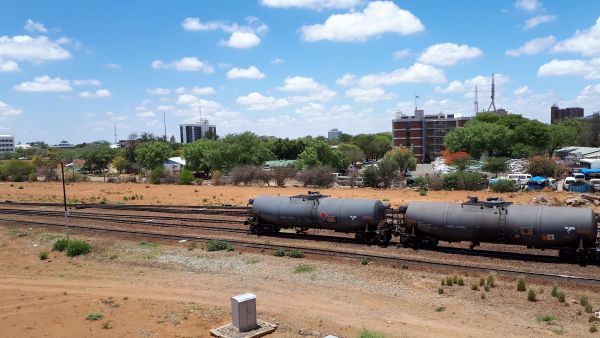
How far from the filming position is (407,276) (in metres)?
19.6

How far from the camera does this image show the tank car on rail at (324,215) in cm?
2516

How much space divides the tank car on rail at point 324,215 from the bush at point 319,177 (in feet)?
114

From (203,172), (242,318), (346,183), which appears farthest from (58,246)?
(203,172)

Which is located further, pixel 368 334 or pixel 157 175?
pixel 157 175

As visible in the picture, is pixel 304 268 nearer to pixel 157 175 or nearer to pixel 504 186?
pixel 504 186

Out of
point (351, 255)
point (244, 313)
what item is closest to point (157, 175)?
point (351, 255)

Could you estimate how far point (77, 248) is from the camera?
26422 millimetres

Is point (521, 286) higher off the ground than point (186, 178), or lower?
lower

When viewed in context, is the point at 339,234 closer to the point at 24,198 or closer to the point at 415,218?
the point at 415,218

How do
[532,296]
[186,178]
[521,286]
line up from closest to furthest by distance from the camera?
1. [532,296]
2. [521,286]
3. [186,178]

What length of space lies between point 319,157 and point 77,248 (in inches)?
2293

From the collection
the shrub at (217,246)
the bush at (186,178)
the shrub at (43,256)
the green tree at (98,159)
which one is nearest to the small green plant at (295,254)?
the shrub at (217,246)

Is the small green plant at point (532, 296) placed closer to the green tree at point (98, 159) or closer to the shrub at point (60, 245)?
the shrub at point (60, 245)

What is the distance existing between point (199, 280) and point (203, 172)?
75.4 metres
